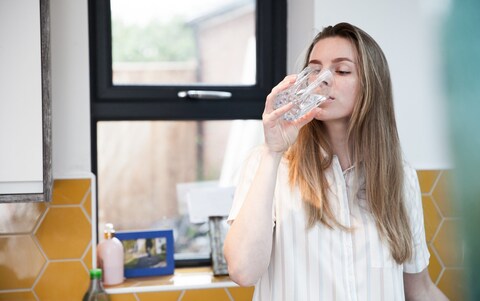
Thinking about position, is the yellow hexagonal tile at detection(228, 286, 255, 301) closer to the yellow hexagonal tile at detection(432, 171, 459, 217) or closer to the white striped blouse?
the white striped blouse

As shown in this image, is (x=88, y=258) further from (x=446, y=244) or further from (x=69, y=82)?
(x=446, y=244)

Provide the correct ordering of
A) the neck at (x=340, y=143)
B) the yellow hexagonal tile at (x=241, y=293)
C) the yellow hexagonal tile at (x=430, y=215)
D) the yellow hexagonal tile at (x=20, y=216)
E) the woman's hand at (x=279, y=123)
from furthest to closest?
the yellow hexagonal tile at (x=430, y=215), the yellow hexagonal tile at (x=241, y=293), the yellow hexagonal tile at (x=20, y=216), the neck at (x=340, y=143), the woman's hand at (x=279, y=123)

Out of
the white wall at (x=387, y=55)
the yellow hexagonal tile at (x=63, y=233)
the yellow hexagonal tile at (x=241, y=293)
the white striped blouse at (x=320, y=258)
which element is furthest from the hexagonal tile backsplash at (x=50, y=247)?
the white striped blouse at (x=320, y=258)

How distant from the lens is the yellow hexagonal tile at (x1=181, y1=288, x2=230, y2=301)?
2.09 m

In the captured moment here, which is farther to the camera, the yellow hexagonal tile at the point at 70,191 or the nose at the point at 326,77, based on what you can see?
the yellow hexagonal tile at the point at 70,191

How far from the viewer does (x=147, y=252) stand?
218 cm

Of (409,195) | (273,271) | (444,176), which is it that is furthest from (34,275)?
(444,176)

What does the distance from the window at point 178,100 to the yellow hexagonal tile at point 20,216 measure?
29 centimetres

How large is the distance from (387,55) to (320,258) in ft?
2.95

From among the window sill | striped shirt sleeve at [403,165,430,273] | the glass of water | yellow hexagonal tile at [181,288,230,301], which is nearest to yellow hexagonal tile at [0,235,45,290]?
the window sill

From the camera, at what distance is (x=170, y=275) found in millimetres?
2195

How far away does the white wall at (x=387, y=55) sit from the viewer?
2.02 meters

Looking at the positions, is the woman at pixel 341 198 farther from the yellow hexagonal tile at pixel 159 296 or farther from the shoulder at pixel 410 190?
the yellow hexagonal tile at pixel 159 296

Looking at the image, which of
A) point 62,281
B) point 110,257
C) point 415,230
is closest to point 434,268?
point 415,230
